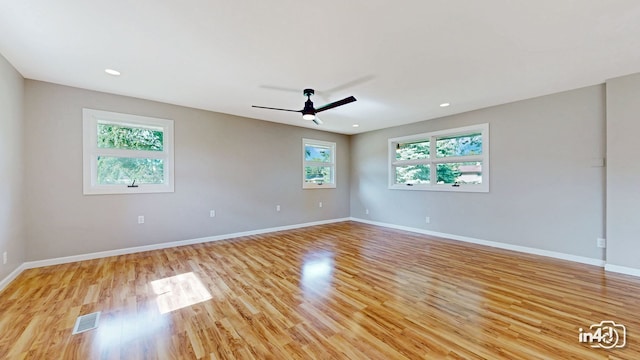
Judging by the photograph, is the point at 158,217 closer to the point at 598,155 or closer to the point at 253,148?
the point at 253,148

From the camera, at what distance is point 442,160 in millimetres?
5156

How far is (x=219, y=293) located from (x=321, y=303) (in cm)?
108

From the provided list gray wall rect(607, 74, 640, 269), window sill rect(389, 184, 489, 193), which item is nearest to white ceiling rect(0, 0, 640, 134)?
gray wall rect(607, 74, 640, 269)

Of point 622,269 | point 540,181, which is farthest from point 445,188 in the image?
point 622,269

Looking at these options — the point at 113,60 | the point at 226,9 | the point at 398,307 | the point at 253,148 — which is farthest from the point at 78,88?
the point at 398,307

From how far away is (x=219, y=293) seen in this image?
8.49 feet

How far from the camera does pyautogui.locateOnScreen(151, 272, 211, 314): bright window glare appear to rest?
7.72 ft

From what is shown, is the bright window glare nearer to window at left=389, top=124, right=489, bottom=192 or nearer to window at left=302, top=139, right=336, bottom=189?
window at left=302, top=139, right=336, bottom=189

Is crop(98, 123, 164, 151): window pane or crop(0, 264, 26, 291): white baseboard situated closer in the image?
crop(0, 264, 26, 291): white baseboard

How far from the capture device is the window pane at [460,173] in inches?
184

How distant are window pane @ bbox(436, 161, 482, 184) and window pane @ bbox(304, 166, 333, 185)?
2780 mm

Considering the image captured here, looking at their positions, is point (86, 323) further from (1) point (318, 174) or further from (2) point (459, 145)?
(2) point (459, 145)

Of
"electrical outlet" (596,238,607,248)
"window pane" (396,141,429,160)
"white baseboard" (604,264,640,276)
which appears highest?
"window pane" (396,141,429,160)

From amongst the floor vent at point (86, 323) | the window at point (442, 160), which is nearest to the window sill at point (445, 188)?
the window at point (442, 160)
